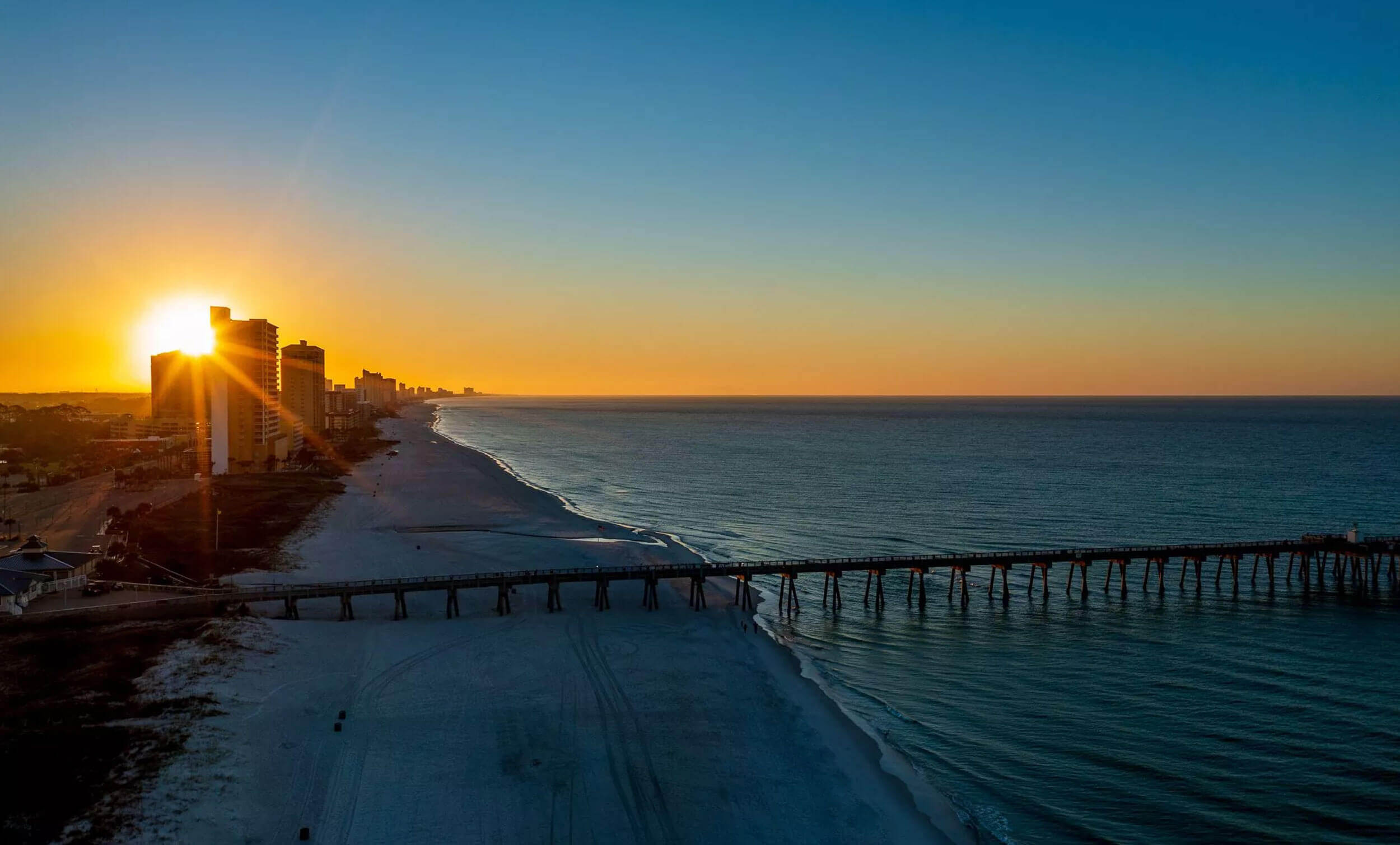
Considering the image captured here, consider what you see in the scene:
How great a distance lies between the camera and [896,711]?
32.4 m

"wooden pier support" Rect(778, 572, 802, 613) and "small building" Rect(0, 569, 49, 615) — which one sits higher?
"small building" Rect(0, 569, 49, 615)

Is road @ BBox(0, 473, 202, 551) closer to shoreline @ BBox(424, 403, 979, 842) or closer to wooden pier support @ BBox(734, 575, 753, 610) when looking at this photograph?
wooden pier support @ BBox(734, 575, 753, 610)

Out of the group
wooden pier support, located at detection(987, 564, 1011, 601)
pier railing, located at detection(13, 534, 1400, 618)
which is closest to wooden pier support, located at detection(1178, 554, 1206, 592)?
pier railing, located at detection(13, 534, 1400, 618)

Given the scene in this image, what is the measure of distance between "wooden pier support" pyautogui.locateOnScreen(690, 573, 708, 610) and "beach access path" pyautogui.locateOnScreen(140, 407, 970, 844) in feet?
2.45

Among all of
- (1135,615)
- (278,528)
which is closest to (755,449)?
(278,528)

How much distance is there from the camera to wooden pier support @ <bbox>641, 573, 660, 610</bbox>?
46625mm

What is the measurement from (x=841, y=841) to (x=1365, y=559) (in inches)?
2410

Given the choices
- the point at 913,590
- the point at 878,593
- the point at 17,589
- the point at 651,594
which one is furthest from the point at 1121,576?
the point at 17,589

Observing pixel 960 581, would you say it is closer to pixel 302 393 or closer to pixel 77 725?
pixel 77 725

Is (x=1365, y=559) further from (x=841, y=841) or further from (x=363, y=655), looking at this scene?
(x=363, y=655)

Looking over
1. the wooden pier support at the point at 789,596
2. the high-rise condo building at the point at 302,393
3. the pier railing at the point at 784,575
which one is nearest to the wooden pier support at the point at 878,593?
the pier railing at the point at 784,575

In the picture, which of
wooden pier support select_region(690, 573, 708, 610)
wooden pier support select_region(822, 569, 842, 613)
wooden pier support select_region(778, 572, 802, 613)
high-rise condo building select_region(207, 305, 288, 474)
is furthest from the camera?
high-rise condo building select_region(207, 305, 288, 474)

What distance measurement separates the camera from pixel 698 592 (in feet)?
158

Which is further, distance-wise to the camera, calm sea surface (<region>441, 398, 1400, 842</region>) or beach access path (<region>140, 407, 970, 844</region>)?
calm sea surface (<region>441, 398, 1400, 842</region>)
